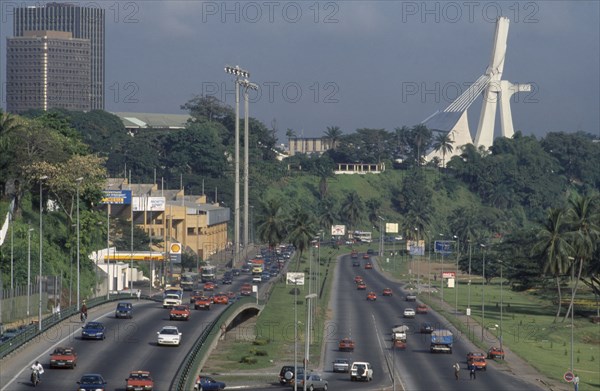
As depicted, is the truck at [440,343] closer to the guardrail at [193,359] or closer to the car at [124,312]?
the guardrail at [193,359]

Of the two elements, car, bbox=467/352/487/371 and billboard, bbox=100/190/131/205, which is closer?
car, bbox=467/352/487/371

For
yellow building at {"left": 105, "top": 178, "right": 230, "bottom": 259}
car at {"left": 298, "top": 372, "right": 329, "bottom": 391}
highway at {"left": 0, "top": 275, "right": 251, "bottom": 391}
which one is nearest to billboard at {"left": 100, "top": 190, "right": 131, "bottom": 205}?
yellow building at {"left": 105, "top": 178, "right": 230, "bottom": 259}

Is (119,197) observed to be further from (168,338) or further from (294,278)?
(168,338)

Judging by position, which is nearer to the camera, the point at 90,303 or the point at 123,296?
the point at 90,303

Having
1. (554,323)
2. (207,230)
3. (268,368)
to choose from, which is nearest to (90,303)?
(268,368)

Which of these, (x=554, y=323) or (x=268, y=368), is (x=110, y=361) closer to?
(x=268, y=368)

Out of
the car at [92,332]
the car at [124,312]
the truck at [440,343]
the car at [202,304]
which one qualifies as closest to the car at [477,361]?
the truck at [440,343]

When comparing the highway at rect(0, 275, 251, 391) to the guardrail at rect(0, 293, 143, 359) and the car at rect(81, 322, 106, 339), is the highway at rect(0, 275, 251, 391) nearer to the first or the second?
the car at rect(81, 322, 106, 339)
